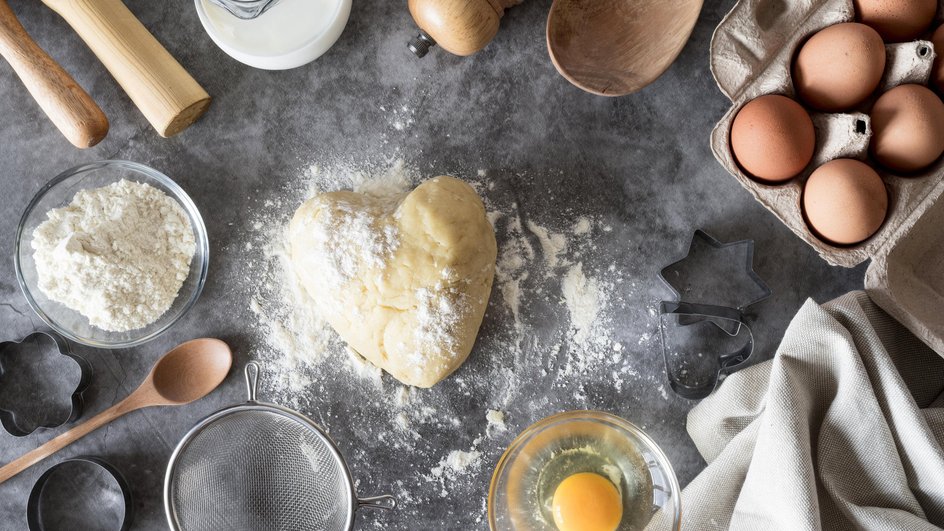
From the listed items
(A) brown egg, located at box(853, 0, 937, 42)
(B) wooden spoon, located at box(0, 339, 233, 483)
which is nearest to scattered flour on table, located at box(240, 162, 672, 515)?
(B) wooden spoon, located at box(0, 339, 233, 483)

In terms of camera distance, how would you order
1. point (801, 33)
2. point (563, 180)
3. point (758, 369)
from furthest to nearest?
point (563, 180), point (758, 369), point (801, 33)

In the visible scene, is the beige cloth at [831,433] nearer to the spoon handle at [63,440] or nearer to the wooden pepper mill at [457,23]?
the wooden pepper mill at [457,23]

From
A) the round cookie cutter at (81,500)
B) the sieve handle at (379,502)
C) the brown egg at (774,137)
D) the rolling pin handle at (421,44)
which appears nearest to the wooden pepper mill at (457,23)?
the rolling pin handle at (421,44)

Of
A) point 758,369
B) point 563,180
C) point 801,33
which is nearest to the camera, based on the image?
point 801,33

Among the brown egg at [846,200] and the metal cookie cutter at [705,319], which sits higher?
the brown egg at [846,200]

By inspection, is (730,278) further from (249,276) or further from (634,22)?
(249,276)

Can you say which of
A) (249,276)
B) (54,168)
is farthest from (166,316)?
(54,168)

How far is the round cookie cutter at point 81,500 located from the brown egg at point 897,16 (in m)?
2.15

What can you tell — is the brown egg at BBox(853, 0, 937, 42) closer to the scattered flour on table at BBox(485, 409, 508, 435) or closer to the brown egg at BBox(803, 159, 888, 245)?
the brown egg at BBox(803, 159, 888, 245)

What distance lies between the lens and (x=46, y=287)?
5.39 ft

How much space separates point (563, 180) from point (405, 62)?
534 mm

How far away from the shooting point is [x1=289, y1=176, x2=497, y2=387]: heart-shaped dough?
1.57 m

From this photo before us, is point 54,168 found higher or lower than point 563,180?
higher

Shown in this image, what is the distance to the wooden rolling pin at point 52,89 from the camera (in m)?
1.62
